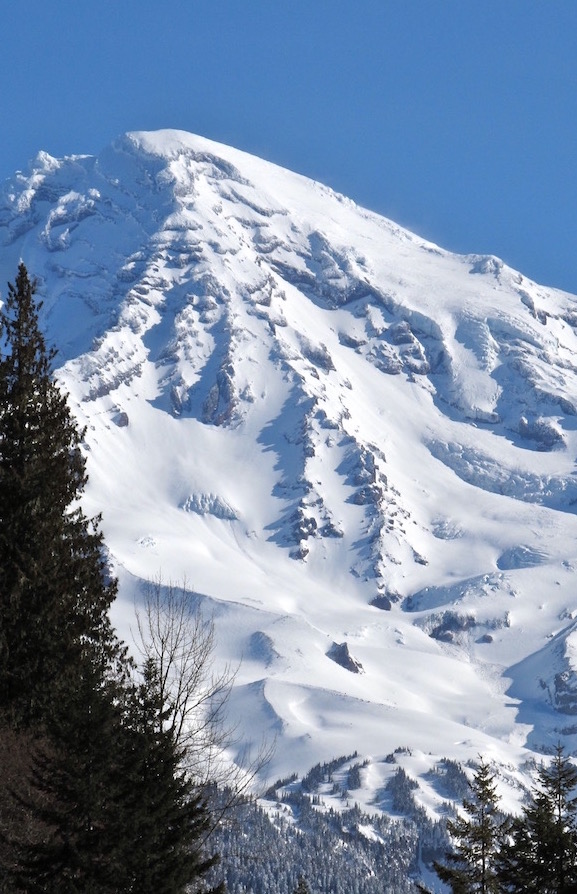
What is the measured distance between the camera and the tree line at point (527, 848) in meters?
32.8

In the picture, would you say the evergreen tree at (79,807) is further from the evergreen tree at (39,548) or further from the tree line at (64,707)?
the evergreen tree at (39,548)

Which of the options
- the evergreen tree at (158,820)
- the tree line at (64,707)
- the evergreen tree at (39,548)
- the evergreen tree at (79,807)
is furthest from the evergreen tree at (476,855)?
the evergreen tree at (79,807)

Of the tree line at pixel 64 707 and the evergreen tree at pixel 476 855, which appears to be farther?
the evergreen tree at pixel 476 855

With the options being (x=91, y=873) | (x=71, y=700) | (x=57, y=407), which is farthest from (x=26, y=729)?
(x=57, y=407)

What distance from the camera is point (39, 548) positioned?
30.3 metres

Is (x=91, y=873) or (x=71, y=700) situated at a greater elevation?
(x=71, y=700)

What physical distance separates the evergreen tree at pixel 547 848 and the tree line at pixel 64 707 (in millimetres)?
9112

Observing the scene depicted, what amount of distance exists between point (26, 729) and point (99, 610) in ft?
12.7

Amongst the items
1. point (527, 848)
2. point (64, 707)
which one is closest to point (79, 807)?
point (64, 707)

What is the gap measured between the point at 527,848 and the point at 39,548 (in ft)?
47.9

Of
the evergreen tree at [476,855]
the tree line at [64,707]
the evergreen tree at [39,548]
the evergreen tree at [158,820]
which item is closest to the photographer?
the tree line at [64,707]

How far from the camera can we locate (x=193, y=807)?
25.7 m

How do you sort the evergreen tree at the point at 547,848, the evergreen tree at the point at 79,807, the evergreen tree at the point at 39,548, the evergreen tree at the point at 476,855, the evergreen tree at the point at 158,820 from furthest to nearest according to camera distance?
the evergreen tree at the point at 476,855, the evergreen tree at the point at 547,848, the evergreen tree at the point at 39,548, the evergreen tree at the point at 158,820, the evergreen tree at the point at 79,807

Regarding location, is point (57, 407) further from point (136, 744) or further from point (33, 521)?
point (136, 744)
